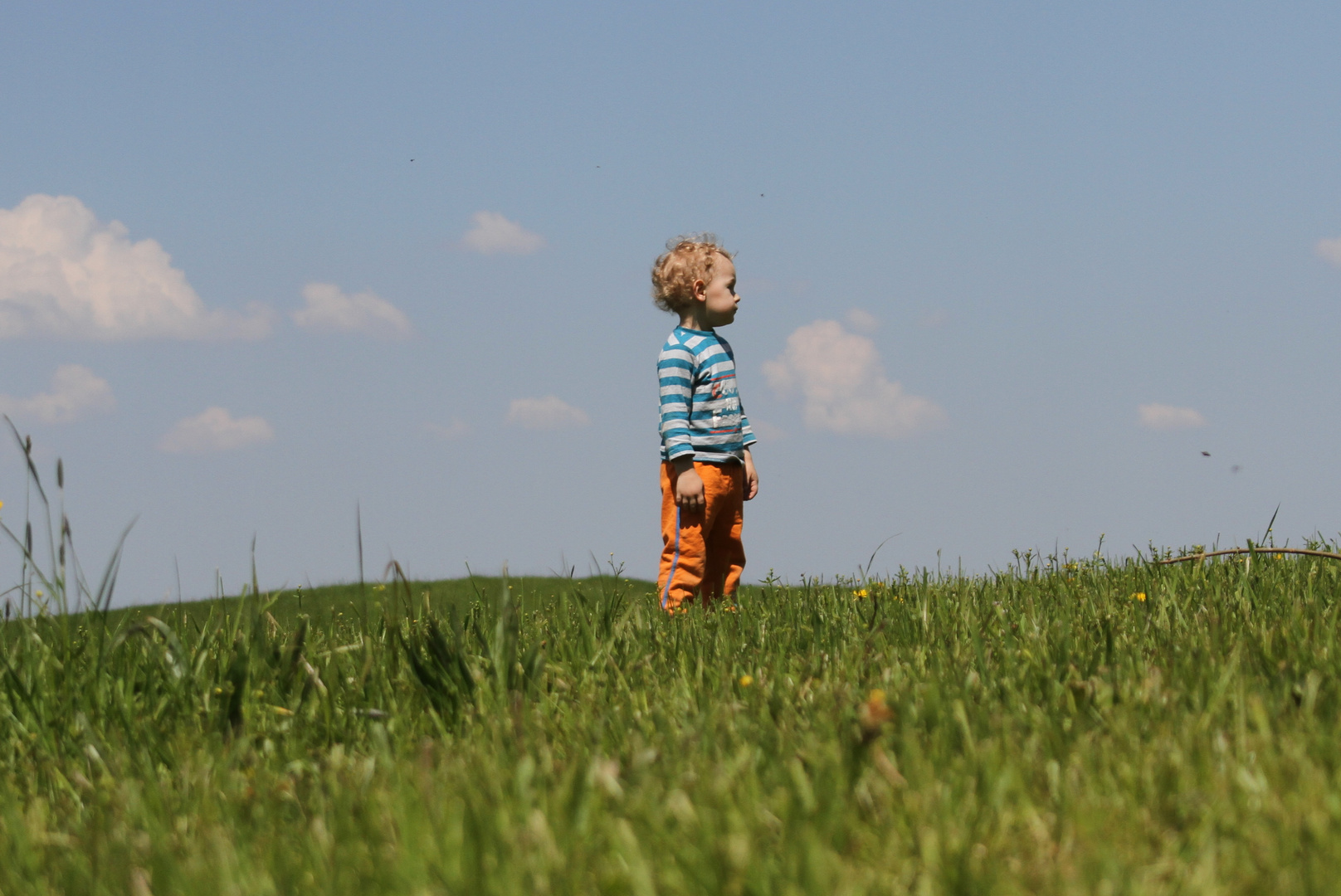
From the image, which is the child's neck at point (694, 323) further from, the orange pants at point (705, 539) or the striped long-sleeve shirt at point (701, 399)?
the orange pants at point (705, 539)

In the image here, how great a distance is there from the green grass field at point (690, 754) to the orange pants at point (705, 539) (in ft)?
6.00

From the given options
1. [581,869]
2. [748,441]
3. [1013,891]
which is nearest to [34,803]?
[581,869]

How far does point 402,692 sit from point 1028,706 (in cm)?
170

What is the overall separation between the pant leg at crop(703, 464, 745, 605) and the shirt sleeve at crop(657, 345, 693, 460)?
0.33 m

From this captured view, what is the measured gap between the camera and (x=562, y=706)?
115 inches

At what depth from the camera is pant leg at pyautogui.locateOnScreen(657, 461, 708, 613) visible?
6059 mm

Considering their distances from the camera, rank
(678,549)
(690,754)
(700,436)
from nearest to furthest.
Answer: (690,754)
(678,549)
(700,436)

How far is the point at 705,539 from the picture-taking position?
21.1 feet

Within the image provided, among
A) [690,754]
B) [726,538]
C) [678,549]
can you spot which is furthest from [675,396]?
[690,754]

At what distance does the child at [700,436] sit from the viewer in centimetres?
613

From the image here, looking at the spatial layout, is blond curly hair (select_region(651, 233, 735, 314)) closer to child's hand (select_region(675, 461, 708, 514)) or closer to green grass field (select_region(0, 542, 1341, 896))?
child's hand (select_region(675, 461, 708, 514))

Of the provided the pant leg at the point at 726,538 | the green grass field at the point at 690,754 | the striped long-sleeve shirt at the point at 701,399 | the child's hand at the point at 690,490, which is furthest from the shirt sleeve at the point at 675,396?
the green grass field at the point at 690,754

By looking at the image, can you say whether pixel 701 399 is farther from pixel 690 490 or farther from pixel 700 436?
pixel 690 490

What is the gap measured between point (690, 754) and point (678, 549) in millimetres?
3844
